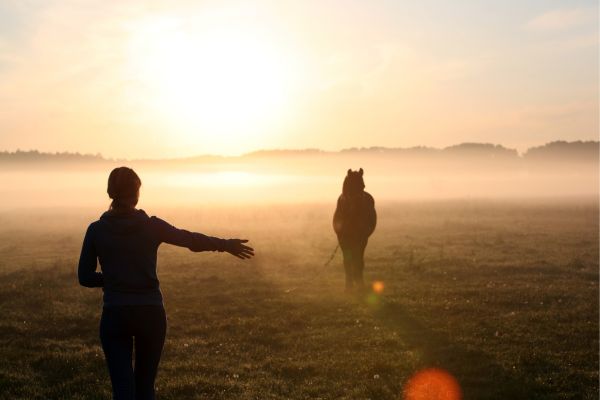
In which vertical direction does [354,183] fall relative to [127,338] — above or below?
above

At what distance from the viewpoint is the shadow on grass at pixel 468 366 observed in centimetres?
913

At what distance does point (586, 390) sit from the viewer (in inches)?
365

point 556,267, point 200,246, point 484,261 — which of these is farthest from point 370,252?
point 200,246

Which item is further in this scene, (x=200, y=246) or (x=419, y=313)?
(x=419, y=313)

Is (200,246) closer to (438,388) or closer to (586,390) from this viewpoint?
(438,388)

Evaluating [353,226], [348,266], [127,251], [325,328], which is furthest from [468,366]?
[353,226]

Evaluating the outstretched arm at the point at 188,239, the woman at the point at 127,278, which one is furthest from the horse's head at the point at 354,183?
the woman at the point at 127,278

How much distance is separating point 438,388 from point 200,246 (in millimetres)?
5577

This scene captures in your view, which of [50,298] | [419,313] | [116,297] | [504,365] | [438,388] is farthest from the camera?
[50,298]

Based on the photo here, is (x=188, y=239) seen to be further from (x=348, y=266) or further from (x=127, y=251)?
(x=348, y=266)

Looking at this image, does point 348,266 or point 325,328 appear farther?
point 348,266

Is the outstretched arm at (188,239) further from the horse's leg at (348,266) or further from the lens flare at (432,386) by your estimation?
the horse's leg at (348,266)

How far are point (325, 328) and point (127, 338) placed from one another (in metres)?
8.21

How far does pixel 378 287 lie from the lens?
17922 millimetres
